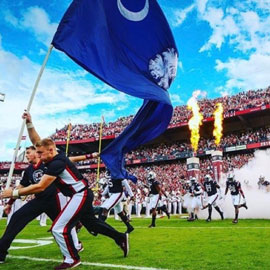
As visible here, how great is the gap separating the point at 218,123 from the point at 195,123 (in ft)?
8.65

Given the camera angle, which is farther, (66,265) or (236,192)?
(236,192)

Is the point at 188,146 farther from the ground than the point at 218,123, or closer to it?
closer to it

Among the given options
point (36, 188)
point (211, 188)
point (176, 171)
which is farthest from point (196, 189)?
point (176, 171)

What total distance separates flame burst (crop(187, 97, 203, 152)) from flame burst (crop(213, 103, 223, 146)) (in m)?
1.84

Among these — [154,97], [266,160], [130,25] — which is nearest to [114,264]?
[154,97]

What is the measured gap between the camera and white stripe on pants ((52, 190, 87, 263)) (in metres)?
4.30

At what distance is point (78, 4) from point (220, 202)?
13.7 m

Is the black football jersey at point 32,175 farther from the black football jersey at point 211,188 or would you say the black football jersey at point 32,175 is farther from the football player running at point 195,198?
the football player running at point 195,198

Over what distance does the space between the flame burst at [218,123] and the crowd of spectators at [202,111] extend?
1.93 feet

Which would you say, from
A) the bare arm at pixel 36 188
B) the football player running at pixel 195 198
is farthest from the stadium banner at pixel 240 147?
the bare arm at pixel 36 188

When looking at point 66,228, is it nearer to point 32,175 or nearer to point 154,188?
point 32,175

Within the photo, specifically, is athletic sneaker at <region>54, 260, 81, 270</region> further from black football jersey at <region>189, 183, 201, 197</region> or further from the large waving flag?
black football jersey at <region>189, 183, 201, 197</region>

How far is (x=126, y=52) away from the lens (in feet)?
22.3

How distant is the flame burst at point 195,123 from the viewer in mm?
39812
